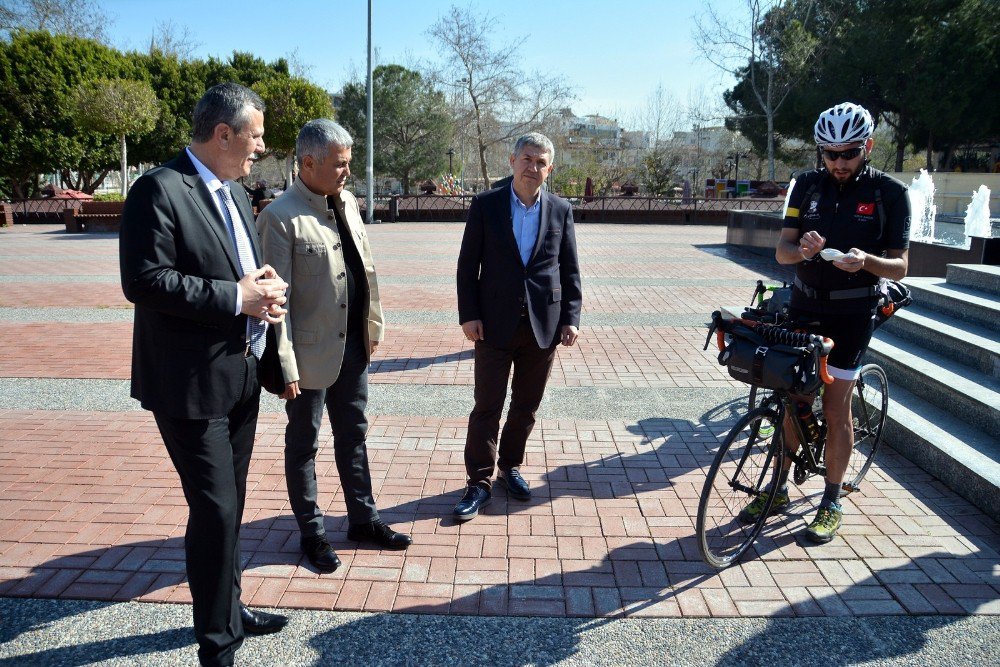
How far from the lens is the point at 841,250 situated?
3.33 m

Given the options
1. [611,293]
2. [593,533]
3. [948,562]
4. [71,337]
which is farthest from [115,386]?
[611,293]

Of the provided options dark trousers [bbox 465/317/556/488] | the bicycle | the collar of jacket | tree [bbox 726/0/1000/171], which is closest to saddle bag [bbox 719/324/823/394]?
the bicycle

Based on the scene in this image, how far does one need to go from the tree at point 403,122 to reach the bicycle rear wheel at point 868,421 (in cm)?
3589

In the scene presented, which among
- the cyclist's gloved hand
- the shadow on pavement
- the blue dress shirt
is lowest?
the shadow on pavement

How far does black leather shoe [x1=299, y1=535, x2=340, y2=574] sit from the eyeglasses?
2808mm

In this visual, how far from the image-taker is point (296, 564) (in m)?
3.23

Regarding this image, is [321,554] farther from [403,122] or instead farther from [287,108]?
[403,122]

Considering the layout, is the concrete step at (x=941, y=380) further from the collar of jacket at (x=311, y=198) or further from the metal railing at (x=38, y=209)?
the metal railing at (x=38, y=209)

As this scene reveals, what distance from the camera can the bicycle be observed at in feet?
9.96

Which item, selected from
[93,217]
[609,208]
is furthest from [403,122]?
[93,217]

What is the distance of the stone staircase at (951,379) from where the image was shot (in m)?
4.03

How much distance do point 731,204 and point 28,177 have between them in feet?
89.1

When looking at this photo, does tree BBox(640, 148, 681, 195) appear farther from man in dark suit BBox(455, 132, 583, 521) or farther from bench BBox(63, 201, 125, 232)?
man in dark suit BBox(455, 132, 583, 521)

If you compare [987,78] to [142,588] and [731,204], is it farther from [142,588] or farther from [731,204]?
[142,588]
